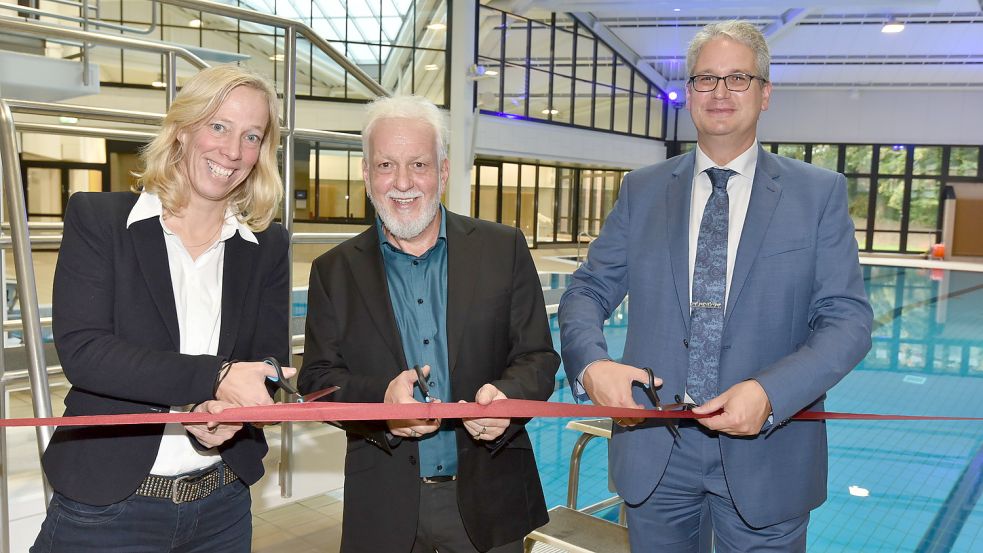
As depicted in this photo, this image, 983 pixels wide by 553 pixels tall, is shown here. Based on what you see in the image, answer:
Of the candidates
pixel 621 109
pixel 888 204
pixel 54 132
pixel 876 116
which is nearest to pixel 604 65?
pixel 621 109

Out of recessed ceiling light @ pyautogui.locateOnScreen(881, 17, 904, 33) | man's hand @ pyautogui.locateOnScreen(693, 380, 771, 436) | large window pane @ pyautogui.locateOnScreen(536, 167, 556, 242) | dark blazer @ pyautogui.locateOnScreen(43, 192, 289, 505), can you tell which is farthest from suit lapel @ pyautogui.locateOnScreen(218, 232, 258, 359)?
large window pane @ pyautogui.locateOnScreen(536, 167, 556, 242)

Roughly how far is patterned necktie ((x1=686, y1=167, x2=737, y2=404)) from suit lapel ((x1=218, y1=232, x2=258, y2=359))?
1.02 meters

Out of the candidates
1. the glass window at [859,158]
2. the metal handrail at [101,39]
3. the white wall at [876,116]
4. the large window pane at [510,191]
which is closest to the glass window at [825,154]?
the white wall at [876,116]

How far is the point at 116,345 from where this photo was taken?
1495 millimetres

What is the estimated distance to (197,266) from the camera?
1.69m

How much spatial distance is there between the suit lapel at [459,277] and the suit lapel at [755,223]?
59 cm

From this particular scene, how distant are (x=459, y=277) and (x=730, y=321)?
24.7 inches

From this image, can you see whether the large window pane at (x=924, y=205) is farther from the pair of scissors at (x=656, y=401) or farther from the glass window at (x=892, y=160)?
the pair of scissors at (x=656, y=401)

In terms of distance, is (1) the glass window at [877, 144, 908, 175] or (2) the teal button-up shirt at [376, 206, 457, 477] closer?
(2) the teal button-up shirt at [376, 206, 457, 477]

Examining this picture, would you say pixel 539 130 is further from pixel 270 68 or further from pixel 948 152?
pixel 948 152

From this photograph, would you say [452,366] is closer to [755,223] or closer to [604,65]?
[755,223]

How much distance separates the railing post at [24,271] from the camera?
1.89 meters

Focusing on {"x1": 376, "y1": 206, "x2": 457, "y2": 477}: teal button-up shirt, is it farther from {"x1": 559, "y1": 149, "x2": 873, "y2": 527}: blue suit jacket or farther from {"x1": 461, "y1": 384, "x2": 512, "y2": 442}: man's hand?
{"x1": 559, "y1": 149, "x2": 873, "y2": 527}: blue suit jacket

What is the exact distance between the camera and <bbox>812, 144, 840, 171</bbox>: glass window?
23.6 m
